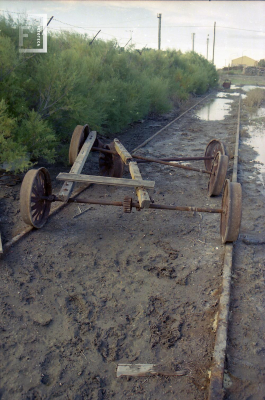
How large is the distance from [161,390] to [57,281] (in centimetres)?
177

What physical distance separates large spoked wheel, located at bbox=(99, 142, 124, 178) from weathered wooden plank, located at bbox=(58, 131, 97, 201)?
0.57 metres

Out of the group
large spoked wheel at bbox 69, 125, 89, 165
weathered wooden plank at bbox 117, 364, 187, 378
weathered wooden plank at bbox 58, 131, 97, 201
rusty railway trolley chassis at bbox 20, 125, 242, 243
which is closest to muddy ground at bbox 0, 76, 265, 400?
weathered wooden plank at bbox 117, 364, 187, 378

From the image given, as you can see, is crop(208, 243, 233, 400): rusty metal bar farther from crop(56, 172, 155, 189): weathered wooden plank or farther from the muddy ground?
crop(56, 172, 155, 189): weathered wooden plank

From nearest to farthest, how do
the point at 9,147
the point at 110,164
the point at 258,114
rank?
the point at 9,147, the point at 110,164, the point at 258,114

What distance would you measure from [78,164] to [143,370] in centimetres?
378

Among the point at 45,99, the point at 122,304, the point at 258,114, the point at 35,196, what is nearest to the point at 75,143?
the point at 45,99

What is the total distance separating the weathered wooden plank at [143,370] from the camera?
2811mm

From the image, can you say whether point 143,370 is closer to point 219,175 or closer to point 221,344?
point 221,344

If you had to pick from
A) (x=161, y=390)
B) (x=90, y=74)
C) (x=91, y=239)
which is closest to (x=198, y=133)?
(x=90, y=74)

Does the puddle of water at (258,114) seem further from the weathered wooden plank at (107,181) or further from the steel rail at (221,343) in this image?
the steel rail at (221,343)

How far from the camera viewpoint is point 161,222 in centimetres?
566

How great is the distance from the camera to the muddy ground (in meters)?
2.76

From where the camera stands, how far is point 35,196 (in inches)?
197

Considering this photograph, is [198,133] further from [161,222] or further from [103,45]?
[161,222]
